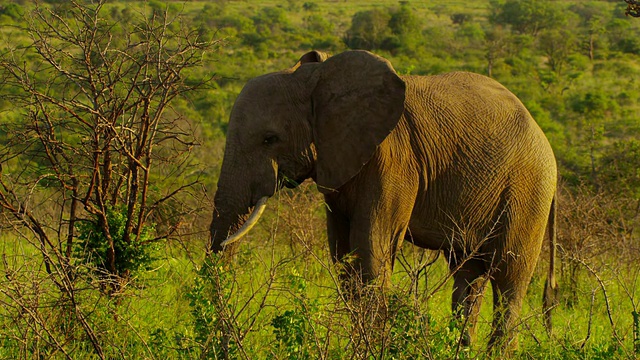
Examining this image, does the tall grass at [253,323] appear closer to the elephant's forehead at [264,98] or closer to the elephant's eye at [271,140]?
the elephant's eye at [271,140]

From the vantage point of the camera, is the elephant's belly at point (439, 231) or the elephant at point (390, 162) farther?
the elephant's belly at point (439, 231)

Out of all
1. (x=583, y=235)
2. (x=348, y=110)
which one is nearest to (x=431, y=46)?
(x=583, y=235)

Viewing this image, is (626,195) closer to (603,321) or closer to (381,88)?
(603,321)

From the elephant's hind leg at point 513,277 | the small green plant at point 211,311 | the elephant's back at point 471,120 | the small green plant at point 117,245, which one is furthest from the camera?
the elephant's hind leg at point 513,277

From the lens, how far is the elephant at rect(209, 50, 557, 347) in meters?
4.30

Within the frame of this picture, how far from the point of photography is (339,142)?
4.34 m

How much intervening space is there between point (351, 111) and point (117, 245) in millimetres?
1301

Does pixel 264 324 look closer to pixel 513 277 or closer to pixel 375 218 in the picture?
pixel 375 218

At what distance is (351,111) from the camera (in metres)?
4.36

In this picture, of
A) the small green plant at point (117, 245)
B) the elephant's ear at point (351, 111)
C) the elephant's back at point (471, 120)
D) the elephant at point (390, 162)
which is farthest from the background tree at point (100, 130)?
the elephant's back at point (471, 120)

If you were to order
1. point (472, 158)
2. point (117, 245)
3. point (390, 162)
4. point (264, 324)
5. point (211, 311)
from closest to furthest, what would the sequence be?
point (211, 311) < point (264, 324) < point (117, 245) < point (390, 162) < point (472, 158)

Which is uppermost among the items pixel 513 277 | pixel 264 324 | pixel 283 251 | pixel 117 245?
pixel 117 245

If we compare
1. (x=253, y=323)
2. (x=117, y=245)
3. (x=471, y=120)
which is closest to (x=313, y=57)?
(x=471, y=120)

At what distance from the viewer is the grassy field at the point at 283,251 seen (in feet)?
11.0
